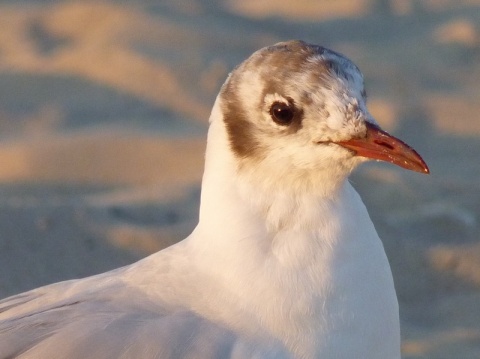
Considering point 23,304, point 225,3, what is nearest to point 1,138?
point 225,3

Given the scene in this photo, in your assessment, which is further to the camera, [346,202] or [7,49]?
[7,49]

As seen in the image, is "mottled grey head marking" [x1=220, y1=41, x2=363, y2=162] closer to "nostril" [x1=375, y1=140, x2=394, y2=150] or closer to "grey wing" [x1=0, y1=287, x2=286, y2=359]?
"nostril" [x1=375, y1=140, x2=394, y2=150]

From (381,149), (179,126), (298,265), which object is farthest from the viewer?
(179,126)

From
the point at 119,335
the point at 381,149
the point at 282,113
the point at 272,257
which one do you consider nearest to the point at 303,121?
the point at 282,113

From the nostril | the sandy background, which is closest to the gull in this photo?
the nostril

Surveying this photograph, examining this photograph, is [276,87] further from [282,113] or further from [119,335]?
[119,335]

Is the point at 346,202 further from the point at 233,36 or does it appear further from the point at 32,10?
the point at 32,10
